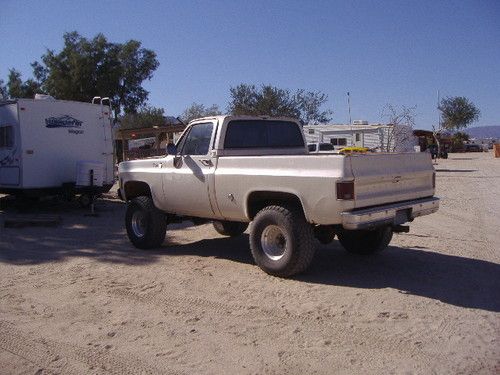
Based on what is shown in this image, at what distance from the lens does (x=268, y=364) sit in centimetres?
388

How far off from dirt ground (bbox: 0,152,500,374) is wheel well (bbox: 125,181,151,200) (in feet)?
2.94

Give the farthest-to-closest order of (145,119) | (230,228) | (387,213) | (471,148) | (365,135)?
1. (471,148)
2. (145,119)
3. (365,135)
4. (230,228)
5. (387,213)

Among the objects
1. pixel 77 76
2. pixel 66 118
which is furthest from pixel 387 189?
pixel 77 76

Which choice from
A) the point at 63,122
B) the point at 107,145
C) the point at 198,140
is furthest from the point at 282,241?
the point at 107,145

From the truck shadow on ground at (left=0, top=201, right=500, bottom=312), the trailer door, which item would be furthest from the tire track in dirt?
the trailer door

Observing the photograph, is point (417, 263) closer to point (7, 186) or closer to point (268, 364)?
point (268, 364)

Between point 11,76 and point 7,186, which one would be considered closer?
point 7,186

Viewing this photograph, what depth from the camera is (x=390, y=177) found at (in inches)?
234

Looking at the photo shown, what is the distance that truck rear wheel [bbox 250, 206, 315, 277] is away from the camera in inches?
230

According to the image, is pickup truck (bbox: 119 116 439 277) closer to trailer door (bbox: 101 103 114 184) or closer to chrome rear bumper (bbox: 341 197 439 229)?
chrome rear bumper (bbox: 341 197 439 229)

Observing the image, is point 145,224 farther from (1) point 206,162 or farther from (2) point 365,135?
(2) point 365,135

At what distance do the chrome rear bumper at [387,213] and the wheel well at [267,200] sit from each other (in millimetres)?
773

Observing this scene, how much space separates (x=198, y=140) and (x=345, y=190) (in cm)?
258

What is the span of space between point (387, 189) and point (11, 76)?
40.4m
